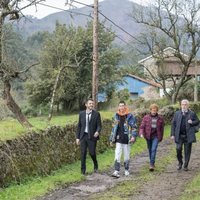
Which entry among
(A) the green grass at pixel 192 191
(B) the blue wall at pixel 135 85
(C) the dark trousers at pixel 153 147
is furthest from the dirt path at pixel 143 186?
(B) the blue wall at pixel 135 85

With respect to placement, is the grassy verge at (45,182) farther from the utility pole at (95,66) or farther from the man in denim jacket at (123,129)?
the utility pole at (95,66)

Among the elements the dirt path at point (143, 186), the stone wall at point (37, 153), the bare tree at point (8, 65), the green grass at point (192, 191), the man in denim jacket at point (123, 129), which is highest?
the bare tree at point (8, 65)

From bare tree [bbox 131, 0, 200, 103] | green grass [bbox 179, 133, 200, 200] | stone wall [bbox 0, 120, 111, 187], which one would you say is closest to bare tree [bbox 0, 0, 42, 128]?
stone wall [bbox 0, 120, 111, 187]

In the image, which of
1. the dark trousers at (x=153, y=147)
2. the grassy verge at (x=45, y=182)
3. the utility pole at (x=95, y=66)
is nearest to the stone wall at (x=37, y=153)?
the grassy verge at (x=45, y=182)

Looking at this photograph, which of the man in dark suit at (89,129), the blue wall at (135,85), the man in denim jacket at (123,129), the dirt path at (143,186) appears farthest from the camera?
the blue wall at (135,85)

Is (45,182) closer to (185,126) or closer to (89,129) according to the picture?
(89,129)

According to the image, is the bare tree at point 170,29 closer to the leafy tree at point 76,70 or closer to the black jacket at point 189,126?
the leafy tree at point 76,70

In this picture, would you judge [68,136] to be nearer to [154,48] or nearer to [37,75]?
[154,48]

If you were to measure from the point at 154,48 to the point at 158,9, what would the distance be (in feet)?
11.4

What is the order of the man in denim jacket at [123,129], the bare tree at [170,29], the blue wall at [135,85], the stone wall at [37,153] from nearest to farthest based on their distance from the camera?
1. the stone wall at [37,153]
2. the man in denim jacket at [123,129]
3. the bare tree at [170,29]
4. the blue wall at [135,85]

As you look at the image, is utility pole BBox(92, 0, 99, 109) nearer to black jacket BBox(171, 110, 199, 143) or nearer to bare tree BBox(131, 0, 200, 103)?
black jacket BBox(171, 110, 199, 143)

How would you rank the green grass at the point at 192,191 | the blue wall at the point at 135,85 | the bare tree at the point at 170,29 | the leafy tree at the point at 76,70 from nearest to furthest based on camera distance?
the green grass at the point at 192,191, the bare tree at the point at 170,29, the leafy tree at the point at 76,70, the blue wall at the point at 135,85

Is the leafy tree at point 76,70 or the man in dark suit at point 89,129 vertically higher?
the leafy tree at point 76,70

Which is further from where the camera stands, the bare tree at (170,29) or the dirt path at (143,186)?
the bare tree at (170,29)
